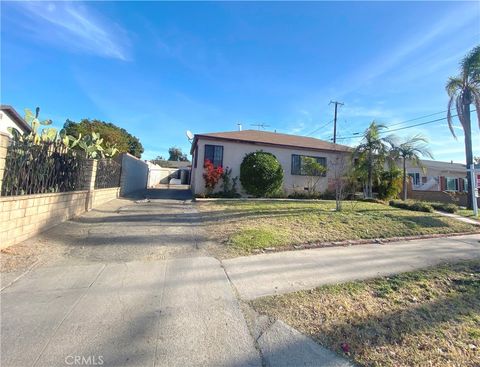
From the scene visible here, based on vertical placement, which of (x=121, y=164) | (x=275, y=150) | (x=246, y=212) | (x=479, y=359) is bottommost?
(x=479, y=359)

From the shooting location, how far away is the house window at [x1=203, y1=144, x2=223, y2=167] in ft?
55.9

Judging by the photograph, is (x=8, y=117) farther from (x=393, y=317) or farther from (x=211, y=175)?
(x=393, y=317)

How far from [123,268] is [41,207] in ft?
10.3

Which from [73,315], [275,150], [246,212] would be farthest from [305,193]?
[73,315]

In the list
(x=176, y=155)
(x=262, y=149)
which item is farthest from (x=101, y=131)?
(x=176, y=155)

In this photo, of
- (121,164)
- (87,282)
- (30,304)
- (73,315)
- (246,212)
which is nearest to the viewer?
(73,315)

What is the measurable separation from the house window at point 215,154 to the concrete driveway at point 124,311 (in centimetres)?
1141

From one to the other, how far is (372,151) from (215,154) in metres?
9.27

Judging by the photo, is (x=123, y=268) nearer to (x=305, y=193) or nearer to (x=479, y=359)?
(x=479, y=359)

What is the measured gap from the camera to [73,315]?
125 inches

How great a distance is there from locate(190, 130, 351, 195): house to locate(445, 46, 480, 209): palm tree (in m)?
5.74

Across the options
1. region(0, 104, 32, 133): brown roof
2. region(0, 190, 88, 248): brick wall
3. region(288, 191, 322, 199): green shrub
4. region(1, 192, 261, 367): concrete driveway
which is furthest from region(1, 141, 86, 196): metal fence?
region(0, 104, 32, 133): brown roof

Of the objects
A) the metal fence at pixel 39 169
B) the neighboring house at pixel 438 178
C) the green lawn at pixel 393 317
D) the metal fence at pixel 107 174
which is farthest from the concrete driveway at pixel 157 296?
the neighboring house at pixel 438 178

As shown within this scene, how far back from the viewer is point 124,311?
3.29m
